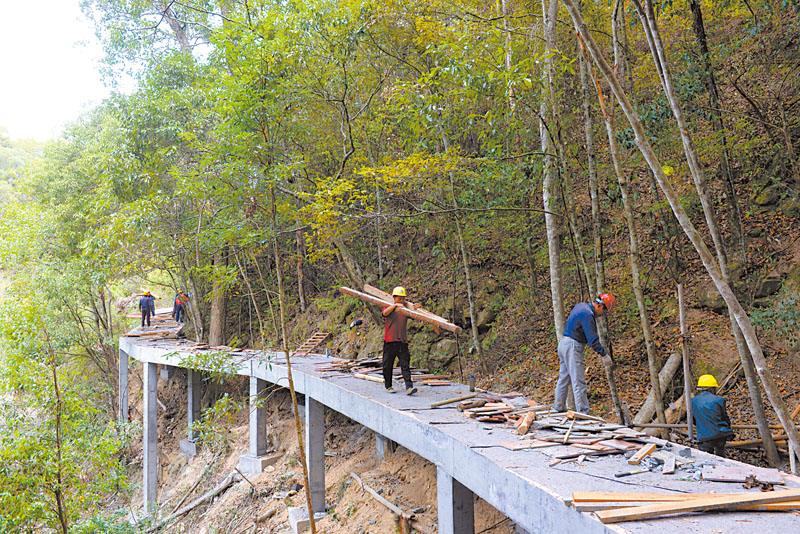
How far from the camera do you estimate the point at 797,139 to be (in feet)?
31.7

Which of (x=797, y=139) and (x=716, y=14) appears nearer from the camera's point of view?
(x=797, y=139)

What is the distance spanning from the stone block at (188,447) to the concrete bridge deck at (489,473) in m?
8.40

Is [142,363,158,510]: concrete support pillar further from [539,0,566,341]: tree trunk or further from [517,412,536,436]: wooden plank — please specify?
[517,412,536,436]: wooden plank

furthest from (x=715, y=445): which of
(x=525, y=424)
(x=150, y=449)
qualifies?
(x=150, y=449)

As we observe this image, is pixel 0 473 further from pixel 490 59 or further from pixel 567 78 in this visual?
pixel 567 78

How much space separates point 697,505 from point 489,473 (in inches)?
62.2

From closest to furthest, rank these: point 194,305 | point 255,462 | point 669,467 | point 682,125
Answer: point 669,467 < point 682,125 < point 255,462 < point 194,305

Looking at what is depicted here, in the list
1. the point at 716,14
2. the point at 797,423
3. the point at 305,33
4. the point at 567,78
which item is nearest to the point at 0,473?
the point at 305,33

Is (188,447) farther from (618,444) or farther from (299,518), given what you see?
(618,444)

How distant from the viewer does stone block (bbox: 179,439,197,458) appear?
15.2 meters

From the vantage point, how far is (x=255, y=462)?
35.3 ft

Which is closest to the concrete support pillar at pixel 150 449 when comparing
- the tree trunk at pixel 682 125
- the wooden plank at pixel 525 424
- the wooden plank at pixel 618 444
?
the wooden plank at pixel 525 424

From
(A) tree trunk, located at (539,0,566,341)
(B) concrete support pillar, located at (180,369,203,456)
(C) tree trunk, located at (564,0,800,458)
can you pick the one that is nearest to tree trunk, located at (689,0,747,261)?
(A) tree trunk, located at (539,0,566,341)

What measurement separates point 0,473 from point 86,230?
11418mm
